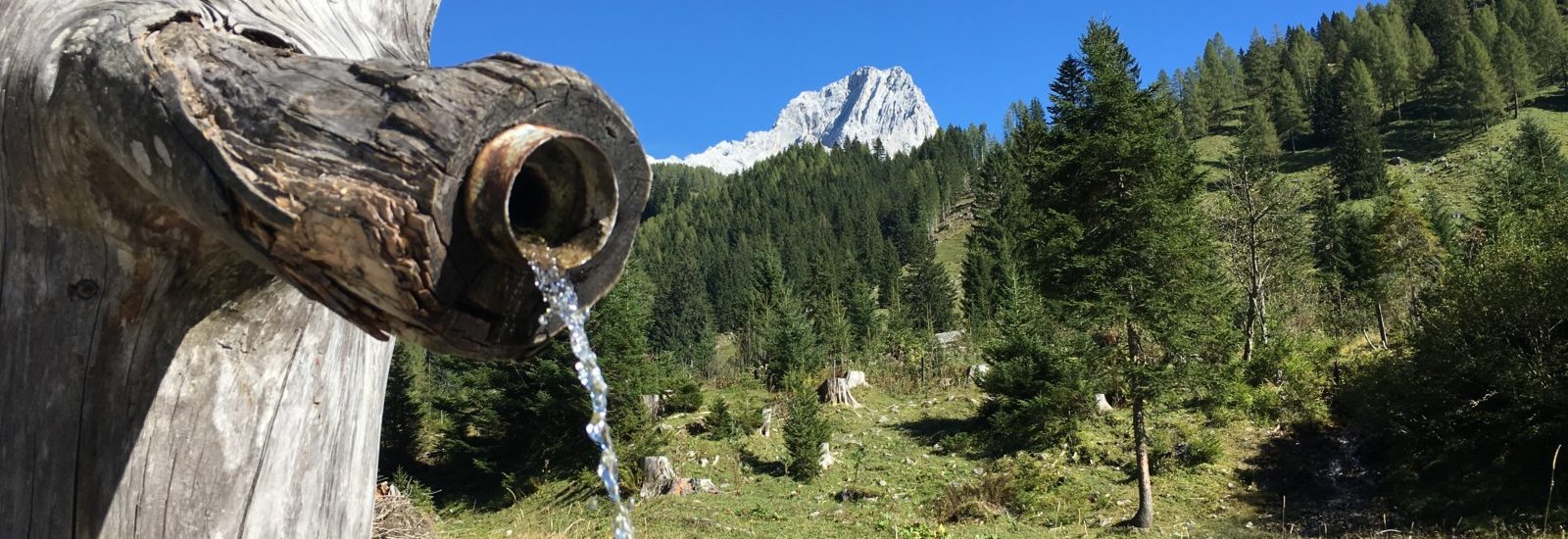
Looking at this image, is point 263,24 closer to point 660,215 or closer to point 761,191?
A: point 761,191

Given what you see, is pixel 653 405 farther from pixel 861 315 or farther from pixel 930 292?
pixel 930 292

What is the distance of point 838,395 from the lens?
79.1 feet

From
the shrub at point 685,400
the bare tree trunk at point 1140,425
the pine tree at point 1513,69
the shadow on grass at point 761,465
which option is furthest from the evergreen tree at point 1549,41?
the shadow on grass at point 761,465

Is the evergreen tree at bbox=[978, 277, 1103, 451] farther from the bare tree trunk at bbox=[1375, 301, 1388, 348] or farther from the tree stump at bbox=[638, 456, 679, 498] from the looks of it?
the bare tree trunk at bbox=[1375, 301, 1388, 348]

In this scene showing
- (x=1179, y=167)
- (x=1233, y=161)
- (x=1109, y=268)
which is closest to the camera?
(x=1109, y=268)

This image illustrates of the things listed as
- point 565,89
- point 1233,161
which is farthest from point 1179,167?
point 565,89

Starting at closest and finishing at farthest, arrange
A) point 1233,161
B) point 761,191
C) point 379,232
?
point 379,232 < point 1233,161 < point 761,191

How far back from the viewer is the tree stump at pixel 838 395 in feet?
78.6

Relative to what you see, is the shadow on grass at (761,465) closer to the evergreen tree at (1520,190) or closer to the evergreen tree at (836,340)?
the evergreen tree at (836,340)

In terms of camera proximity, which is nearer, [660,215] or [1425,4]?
[1425,4]

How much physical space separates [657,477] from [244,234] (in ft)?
55.3

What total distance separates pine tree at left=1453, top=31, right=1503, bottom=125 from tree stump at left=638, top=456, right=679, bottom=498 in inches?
3046

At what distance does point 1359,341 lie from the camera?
28.4 metres

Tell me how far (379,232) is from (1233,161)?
27.2 meters
